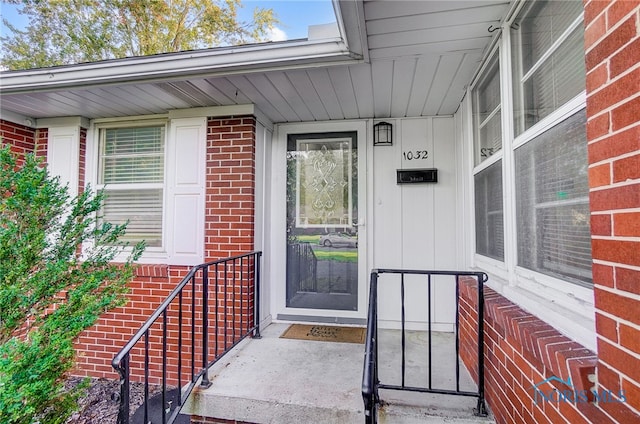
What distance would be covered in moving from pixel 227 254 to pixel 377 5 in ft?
7.23

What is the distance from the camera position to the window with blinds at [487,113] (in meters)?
1.89

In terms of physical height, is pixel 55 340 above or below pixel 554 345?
below

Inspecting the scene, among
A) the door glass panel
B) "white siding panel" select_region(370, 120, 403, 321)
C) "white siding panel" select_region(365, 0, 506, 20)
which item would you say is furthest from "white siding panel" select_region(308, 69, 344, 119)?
"white siding panel" select_region(365, 0, 506, 20)

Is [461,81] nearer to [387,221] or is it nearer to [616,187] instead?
[387,221]

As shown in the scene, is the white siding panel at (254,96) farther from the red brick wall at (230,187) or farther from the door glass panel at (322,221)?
the door glass panel at (322,221)

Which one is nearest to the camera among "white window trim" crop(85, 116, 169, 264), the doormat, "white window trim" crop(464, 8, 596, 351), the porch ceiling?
"white window trim" crop(464, 8, 596, 351)

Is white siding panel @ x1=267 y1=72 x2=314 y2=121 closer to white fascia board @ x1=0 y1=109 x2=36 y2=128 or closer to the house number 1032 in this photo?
the house number 1032

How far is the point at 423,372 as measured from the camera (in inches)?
84.2

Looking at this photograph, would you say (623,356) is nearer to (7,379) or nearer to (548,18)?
(548,18)

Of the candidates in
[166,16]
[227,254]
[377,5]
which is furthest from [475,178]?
[166,16]

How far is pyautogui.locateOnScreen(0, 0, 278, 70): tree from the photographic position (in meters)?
4.61

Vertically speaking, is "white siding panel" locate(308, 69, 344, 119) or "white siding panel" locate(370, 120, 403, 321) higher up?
"white siding panel" locate(308, 69, 344, 119)

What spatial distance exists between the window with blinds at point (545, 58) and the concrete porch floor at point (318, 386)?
5.21ft

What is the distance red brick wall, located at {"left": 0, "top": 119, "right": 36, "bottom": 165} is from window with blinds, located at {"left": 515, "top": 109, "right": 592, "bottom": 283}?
4125mm
